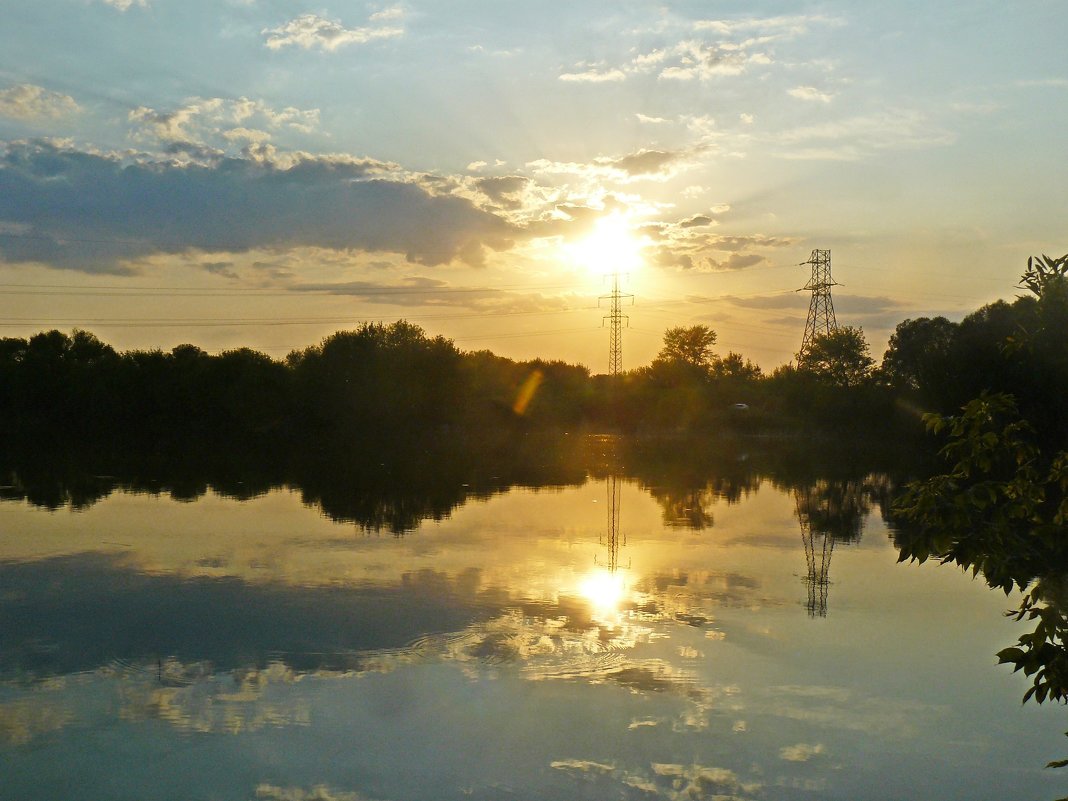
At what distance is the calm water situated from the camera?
8.93m

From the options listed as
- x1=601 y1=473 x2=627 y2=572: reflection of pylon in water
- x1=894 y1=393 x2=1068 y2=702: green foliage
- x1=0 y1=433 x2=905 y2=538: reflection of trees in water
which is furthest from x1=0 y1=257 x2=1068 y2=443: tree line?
x1=894 y1=393 x2=1068 y2=702: green foliage

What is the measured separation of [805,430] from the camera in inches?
3888

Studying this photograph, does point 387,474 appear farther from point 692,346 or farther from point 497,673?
point 692,346

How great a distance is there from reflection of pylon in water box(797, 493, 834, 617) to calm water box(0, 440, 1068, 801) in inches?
4.4

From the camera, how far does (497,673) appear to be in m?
11.9

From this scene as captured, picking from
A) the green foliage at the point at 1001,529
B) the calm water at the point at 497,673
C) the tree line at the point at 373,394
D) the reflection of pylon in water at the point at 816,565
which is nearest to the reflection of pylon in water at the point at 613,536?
the calm water at the point at 497,673

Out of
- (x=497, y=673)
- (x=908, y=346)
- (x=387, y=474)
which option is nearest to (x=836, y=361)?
(x=908, y=346)

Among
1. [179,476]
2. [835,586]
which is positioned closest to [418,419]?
[179,476]

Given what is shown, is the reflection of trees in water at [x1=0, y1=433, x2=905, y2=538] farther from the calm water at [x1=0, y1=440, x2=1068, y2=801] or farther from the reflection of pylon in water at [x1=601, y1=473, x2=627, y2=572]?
the calm water at [x1=0, y1=440, x2=1068, y2=801]

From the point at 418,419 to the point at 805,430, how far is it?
38297 millimetres

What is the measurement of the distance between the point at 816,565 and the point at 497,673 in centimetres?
1086

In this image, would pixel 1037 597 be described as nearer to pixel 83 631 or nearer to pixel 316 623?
pixel 316 623

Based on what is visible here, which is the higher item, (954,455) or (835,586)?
(954,455)

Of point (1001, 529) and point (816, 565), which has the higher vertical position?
point (1001, 529)
